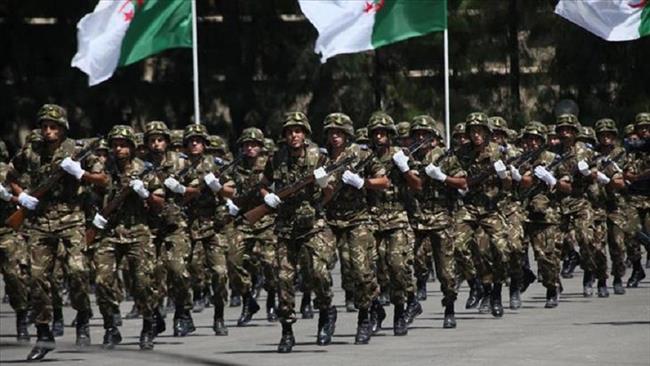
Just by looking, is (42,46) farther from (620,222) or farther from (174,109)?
(620,222)

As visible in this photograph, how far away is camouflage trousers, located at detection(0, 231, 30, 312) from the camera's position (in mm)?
16625

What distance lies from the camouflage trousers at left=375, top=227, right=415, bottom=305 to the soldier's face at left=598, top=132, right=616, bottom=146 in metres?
6.35

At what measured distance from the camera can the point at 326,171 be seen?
1508cm

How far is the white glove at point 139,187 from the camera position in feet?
51.8

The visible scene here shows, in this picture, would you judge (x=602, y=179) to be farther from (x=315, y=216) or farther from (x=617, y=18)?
(x=315, y=216)

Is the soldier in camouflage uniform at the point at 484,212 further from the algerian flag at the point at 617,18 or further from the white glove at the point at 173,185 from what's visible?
the algerian flag at the point at 617,18

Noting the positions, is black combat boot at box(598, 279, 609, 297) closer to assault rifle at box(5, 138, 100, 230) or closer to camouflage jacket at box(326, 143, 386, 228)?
camouflage jacket at box(326, 143, 386, 228)

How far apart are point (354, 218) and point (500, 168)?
3.29m

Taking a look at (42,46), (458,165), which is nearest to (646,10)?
(458,165)

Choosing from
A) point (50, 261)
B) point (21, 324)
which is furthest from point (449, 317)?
point (50, 261)

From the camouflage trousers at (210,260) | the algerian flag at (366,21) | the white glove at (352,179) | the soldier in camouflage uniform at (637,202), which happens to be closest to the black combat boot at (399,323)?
the white glove at (352,179)

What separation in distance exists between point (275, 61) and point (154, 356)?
3415cm

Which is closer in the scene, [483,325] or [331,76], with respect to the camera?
[483,325]

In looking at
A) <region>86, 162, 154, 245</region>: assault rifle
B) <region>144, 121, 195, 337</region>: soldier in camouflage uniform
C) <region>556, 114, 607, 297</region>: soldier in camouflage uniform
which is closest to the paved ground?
<region>144, 121, 195, 337</region>: soldier in camouflage uniform
